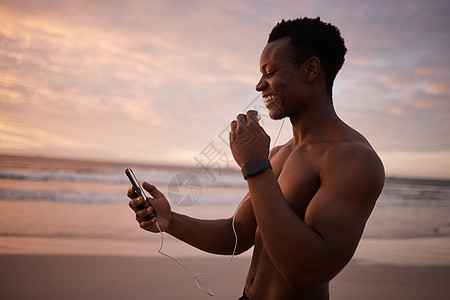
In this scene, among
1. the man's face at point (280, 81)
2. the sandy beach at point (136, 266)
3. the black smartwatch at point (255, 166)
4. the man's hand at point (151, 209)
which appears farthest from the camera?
the sandy beach at point (136, 266)

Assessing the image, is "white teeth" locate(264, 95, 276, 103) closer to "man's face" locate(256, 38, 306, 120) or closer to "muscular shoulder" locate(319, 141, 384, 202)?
"man's face" locate(256, 38, 306, 120)

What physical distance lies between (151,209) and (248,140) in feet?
1.95

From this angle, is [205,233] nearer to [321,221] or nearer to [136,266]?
[321,221]

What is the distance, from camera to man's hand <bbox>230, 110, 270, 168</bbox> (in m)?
Result: 1.24

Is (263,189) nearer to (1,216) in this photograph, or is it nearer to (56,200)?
(1,216)

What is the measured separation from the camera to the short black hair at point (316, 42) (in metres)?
1.42

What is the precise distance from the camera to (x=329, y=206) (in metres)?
1.16

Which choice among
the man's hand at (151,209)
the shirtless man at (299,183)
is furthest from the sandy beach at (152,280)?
the shirtless man at (299,183)

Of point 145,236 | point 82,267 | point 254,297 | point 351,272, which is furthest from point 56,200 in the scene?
point 254,297

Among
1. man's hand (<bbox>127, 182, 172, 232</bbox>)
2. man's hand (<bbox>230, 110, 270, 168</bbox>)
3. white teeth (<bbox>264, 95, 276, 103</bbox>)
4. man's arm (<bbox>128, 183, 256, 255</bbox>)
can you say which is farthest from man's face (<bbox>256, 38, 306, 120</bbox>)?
man's hand (<bbox>127, 182, 172, 232</bbox>)

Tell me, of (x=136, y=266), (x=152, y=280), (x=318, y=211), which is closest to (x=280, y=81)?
(x=318, y=211)

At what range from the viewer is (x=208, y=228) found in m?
1.79

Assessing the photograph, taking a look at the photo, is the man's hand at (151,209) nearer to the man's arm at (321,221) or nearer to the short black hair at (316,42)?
the man's arm at (321,221)

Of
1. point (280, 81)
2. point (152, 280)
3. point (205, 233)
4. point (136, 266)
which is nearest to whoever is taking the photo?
point (280, 81)
